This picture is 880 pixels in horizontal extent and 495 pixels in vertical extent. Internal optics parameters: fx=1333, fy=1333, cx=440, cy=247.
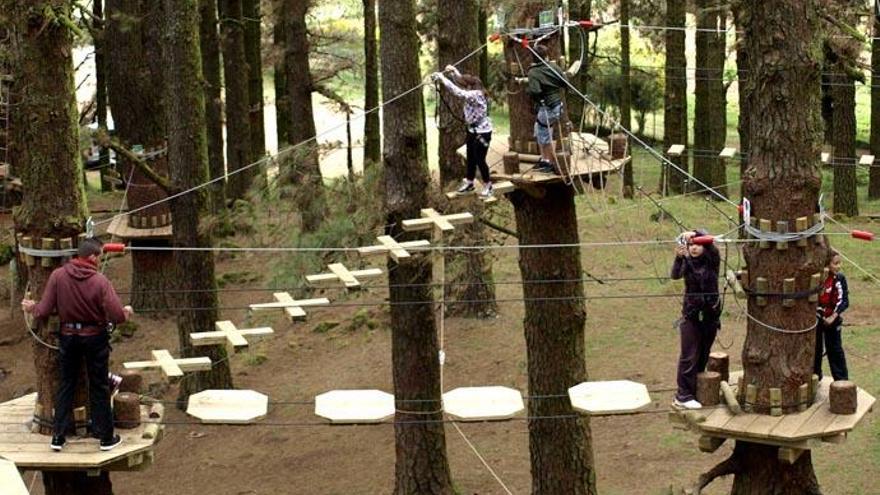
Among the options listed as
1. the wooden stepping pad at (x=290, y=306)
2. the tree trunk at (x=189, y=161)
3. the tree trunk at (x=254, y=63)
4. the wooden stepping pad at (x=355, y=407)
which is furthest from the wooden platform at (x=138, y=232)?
the wooden stepping pad at (x=355, y=407)

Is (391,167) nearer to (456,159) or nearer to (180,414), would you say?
(456,159)

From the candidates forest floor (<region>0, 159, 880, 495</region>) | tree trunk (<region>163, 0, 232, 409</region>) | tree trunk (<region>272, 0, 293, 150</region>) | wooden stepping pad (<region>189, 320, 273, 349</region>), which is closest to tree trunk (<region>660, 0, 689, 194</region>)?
forest floor (<region>0, 159, 880, 495</region>)

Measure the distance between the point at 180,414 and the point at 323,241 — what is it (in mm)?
3562

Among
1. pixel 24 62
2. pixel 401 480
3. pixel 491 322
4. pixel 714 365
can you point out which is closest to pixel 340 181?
pixel 491 322

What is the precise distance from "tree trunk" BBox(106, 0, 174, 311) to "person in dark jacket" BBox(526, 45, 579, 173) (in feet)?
28.0

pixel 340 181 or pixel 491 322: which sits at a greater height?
pixel 340 181

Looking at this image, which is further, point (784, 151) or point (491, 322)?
point (491, 322)

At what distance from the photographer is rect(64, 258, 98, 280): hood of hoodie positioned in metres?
9.38

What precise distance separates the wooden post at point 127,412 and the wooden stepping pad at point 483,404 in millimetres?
2248

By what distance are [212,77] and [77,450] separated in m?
14.0

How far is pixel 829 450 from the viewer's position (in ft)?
43.1

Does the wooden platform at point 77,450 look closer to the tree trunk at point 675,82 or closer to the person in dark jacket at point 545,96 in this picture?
the person in dark jacket at point 545,96

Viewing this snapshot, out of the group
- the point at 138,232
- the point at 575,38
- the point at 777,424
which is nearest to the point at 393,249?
the point at 777,424

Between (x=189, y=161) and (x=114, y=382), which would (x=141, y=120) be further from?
(x=114, y=382)
